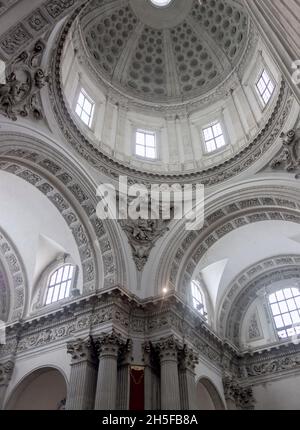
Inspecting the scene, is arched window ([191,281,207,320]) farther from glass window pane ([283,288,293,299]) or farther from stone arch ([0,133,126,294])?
stone arch ([0,133,126,294])

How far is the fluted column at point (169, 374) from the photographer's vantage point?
12.5 meters

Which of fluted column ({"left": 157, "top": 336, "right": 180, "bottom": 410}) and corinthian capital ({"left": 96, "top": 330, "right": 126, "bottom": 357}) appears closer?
fluted column ({"left": 157, "top": 336, "right": 180, "bottom": 410})

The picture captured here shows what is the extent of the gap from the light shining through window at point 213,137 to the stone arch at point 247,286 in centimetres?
628

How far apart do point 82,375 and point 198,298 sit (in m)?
7.91

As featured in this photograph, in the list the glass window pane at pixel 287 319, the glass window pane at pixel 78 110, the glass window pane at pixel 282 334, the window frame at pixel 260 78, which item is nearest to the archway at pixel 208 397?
the glass window pane at pixel 282 334

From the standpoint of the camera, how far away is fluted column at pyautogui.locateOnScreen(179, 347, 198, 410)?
13.0 metres

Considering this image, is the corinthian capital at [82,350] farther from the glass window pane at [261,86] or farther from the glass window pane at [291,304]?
the glass window pane at [261,86]

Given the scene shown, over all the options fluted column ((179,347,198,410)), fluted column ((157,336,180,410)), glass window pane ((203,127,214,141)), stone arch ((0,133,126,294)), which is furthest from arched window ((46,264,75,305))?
glass window pane ((203,127,214,141))

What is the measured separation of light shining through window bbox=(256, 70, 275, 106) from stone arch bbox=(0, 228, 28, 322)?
42.4ft

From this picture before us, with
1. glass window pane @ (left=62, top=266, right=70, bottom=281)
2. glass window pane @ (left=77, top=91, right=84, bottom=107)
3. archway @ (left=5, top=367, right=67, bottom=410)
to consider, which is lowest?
archway @ (left=5, top=367, right=67, bottom=410)

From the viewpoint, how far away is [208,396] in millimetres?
16703

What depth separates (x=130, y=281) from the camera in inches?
595

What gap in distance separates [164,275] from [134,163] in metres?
5.62
